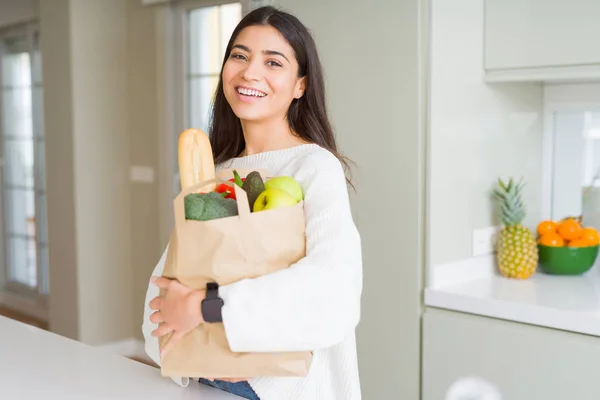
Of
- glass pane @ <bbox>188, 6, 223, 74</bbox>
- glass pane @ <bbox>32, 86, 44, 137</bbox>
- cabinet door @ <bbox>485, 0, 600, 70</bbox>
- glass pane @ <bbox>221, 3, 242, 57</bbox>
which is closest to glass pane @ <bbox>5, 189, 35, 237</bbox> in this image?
glass pane @ <bbox>32, 86, 44, 137</bbox>

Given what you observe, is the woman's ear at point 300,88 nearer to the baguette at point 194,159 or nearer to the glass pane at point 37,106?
the baguette at point 194,159

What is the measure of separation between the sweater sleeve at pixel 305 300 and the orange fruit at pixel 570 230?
1.54 m

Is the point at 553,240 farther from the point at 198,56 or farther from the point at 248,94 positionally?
the point at 198,56

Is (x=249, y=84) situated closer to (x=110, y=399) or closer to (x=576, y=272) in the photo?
(x=110, y=399)

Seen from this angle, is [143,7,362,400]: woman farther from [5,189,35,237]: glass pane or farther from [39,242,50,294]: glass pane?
[5,189,35,237]: glass pane

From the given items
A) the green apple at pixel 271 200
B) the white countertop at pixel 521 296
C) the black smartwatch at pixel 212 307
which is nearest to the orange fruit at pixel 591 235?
the white countertop at pixel 521 296

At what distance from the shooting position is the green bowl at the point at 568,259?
2.57 meters

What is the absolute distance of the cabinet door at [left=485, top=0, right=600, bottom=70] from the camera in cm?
228

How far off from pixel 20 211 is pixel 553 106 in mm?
4408

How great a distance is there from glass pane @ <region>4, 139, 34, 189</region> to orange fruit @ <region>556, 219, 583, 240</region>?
13.9 ft

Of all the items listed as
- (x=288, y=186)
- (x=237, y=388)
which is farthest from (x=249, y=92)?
(x=237, y=388)

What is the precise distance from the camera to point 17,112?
5770 millimetres

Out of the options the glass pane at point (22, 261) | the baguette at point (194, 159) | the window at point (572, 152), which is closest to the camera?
the baguette at point (194, 159)

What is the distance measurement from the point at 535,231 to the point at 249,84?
1769mm
